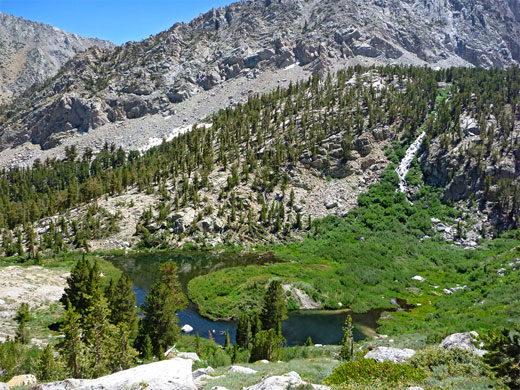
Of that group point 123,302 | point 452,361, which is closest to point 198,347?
point 123,302

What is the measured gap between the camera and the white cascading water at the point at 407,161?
335 feet

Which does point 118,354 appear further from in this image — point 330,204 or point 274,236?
point 330,204

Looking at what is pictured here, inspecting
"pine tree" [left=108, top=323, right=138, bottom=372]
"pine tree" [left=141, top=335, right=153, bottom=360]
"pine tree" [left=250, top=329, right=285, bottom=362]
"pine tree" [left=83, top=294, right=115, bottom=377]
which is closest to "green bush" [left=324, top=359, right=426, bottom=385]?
"pine tree" [left=108, top=323, right=138, bottom=372]

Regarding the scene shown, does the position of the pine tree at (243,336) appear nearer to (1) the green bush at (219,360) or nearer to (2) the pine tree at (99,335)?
(1) the green bush at (219,360)

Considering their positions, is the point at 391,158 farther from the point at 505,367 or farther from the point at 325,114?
the point at 505,367

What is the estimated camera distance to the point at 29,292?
44000 mm

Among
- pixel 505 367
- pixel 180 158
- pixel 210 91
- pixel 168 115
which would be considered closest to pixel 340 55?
pixel 210 91

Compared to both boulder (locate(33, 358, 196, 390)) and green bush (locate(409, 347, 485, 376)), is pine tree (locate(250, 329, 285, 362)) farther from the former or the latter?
boulder (locate(33, 358, 196, 390))

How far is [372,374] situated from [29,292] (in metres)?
47.1

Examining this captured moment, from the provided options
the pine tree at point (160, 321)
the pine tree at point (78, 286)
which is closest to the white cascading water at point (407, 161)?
the pine tree at point (160, 321)

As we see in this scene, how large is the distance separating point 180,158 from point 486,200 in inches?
3765

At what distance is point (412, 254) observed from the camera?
2881 inches

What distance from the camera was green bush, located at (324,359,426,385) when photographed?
1373 cm

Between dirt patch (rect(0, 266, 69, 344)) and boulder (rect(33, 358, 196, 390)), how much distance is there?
2611cm
